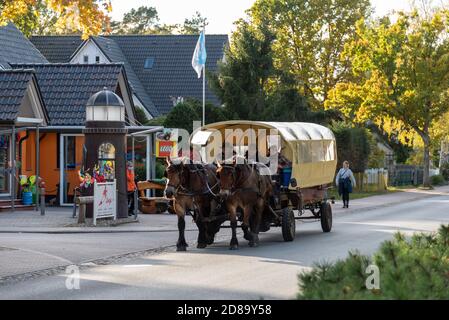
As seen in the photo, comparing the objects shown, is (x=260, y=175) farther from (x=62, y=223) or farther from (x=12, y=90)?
(x=12, y=90)

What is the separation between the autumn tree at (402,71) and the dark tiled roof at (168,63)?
892cm

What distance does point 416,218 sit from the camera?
3259 cm

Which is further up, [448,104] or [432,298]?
[448,104]

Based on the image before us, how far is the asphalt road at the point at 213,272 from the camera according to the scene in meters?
14.0

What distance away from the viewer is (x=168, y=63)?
68125 mm

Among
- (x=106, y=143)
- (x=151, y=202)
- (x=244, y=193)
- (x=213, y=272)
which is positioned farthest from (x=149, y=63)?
(x=213, y=272)

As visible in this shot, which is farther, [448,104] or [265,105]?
[448,104]

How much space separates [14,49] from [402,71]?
2741 centimetres

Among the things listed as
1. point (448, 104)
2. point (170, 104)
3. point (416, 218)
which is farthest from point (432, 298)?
point (448, 104)

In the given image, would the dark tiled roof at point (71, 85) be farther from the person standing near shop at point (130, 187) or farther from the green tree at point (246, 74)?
the green tree at point (246, 74)

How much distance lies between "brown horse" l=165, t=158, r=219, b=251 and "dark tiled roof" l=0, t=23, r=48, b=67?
26537mm

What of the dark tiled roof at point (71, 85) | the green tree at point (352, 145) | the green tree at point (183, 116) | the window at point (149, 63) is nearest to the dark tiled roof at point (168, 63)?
the window at point (149, 63)

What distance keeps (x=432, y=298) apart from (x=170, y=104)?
55.4m
